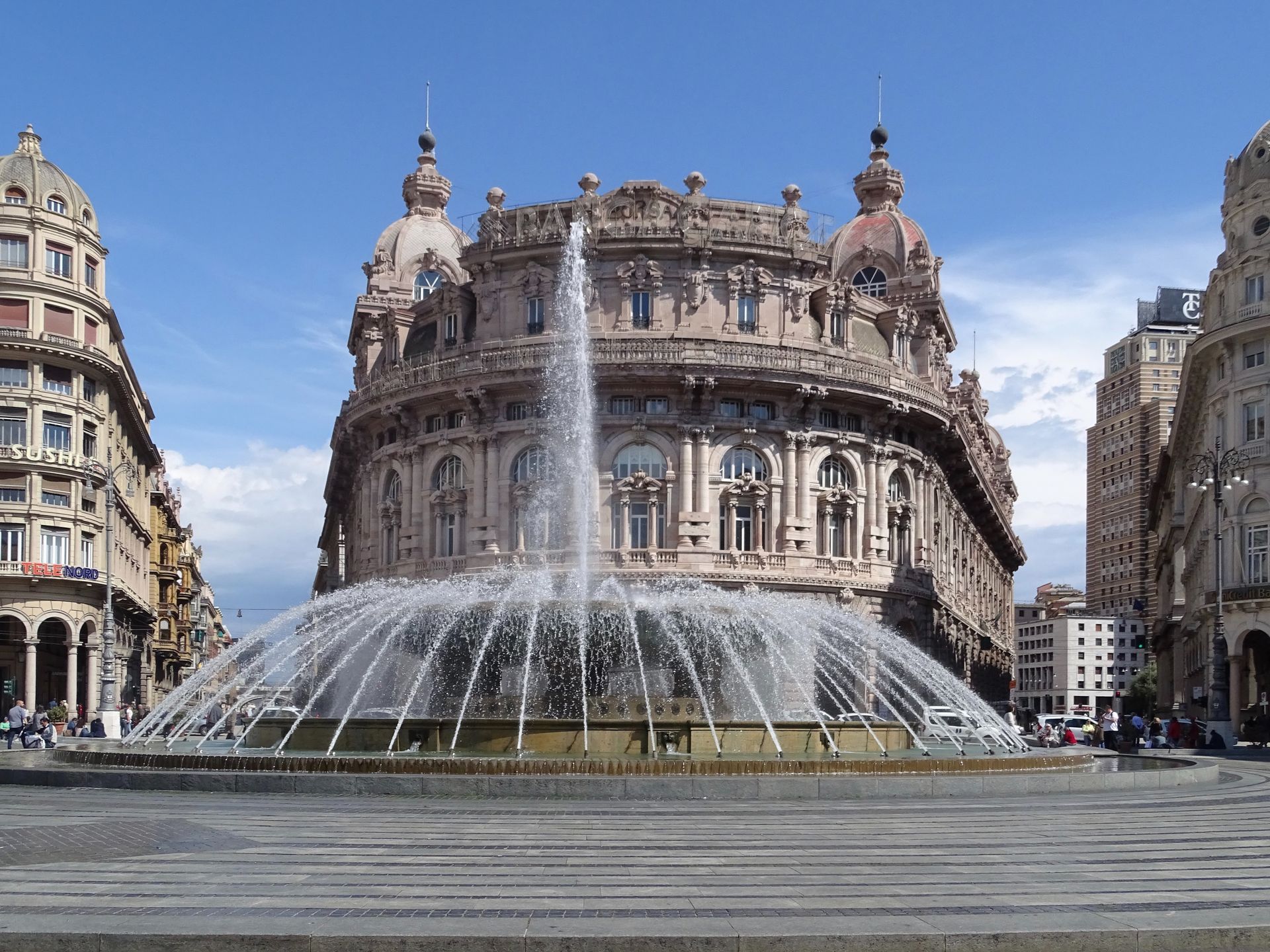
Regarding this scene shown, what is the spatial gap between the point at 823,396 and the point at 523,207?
46.3 ft

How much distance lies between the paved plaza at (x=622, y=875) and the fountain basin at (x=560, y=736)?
12.3ft

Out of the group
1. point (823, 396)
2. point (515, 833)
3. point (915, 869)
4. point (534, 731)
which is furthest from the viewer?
point (823, 396)

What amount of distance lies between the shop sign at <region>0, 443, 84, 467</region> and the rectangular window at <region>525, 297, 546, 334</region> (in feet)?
63.7

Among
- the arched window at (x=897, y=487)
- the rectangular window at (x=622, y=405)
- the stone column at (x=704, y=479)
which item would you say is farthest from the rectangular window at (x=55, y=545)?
the arched window at (x=897, y=487)

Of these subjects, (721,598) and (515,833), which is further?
(721,598)

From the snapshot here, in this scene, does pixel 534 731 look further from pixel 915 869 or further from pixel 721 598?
pixel 915 869

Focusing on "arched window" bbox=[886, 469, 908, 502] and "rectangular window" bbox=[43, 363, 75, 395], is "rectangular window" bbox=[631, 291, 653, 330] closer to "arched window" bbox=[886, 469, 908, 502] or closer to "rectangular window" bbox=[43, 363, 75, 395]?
"arched window" bbox=[886, 469, 908, 502]

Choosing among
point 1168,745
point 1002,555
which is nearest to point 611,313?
point 1168,745

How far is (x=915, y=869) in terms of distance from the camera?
1252 cm

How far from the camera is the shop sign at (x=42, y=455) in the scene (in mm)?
56562

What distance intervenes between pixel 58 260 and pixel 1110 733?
45753 mm

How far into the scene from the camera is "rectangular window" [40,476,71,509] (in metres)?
57.5

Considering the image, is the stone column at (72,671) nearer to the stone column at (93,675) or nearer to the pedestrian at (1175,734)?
the stone column at (93,675)

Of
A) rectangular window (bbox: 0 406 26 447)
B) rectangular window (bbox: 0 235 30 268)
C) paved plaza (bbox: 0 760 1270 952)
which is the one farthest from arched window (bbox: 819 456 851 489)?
paved plaza (bbox: 0 760 1270 952)
